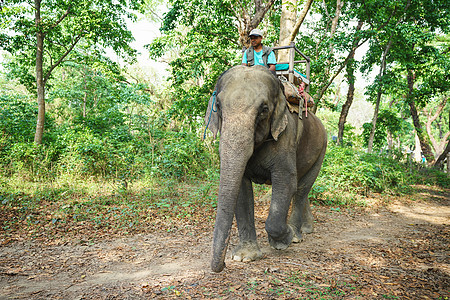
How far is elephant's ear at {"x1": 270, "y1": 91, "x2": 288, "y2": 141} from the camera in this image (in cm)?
368

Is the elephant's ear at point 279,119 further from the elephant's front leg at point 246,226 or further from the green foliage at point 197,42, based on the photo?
the green foliage at point 197,42

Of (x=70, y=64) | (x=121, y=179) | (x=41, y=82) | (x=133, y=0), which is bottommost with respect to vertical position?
(x=121, y=179)

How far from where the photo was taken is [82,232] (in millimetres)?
5570

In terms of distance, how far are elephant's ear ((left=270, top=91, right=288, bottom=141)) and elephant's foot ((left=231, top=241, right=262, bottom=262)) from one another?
1.47 metres

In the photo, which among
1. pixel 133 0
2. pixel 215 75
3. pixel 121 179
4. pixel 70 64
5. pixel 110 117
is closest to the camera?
pixel 121 179

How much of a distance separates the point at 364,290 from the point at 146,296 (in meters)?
2.20

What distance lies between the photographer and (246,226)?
4.09 meters

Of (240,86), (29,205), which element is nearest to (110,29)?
(29,205)

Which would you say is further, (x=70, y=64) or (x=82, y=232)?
(x=70, y=64)

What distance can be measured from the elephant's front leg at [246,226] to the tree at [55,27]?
1076cm

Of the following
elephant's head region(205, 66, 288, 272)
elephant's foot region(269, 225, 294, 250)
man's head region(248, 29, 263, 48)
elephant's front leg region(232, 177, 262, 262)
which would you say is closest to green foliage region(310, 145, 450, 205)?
elephant's foot region(269, 225, 294, 250)

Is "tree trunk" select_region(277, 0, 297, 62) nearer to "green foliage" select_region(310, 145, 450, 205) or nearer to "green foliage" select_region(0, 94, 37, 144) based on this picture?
"green foliage" select_region(310, 145, 450, 205)

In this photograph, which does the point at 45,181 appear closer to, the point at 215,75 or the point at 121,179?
the point at 121,179

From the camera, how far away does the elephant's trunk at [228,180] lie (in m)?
3.06
